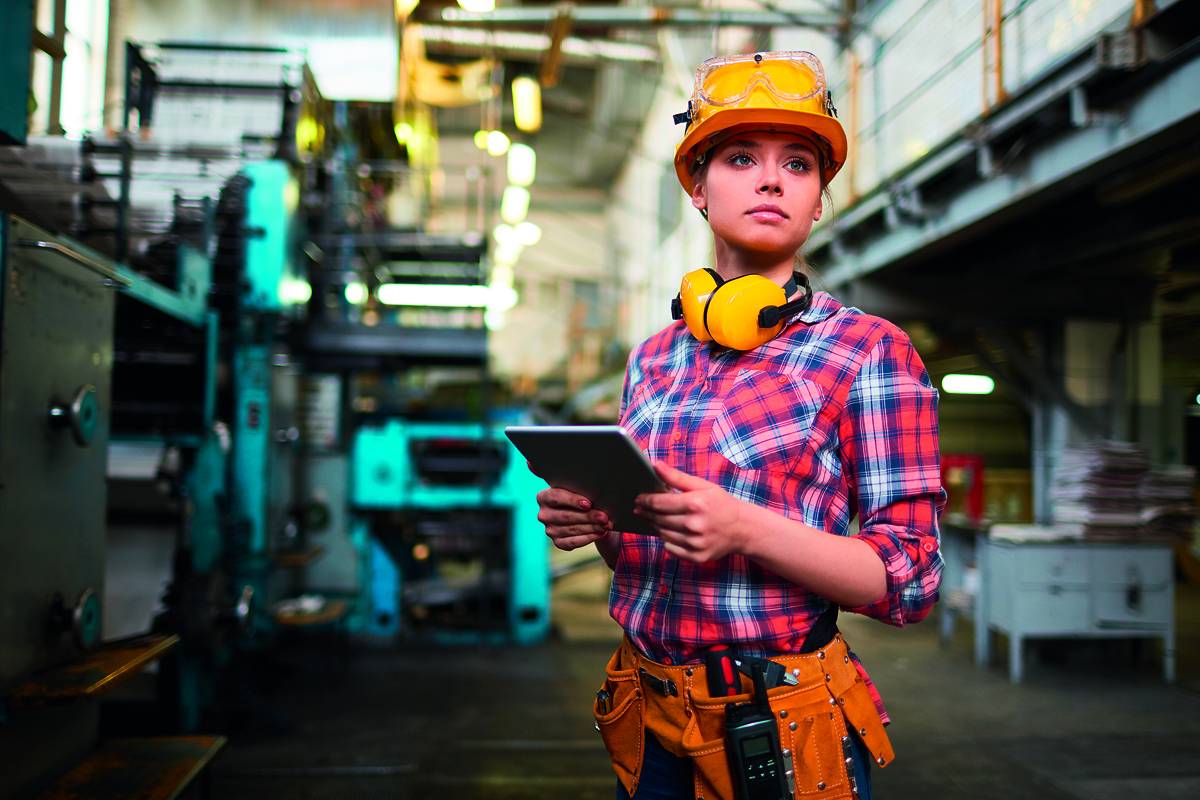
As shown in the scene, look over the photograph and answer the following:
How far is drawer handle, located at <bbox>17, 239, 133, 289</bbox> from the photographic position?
227 centimetres

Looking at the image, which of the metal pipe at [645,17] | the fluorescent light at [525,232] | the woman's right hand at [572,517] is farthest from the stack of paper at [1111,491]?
the fluorescent light at [525,232]

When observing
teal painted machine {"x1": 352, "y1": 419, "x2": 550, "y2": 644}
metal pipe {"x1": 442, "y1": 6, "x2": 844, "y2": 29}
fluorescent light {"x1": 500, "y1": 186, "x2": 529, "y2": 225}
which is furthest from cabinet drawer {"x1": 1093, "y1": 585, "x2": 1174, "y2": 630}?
fluorescent light {"x1": 500, "y1": 186, "x2": 529, "y2": 225}

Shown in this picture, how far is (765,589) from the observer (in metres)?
1.36

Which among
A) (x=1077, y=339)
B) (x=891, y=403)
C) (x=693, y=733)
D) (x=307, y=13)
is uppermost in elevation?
(x=307, y=13)

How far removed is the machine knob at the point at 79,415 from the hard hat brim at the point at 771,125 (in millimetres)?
2113

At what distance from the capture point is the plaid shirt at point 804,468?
1319 millimetres

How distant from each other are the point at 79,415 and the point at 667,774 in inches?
85.5

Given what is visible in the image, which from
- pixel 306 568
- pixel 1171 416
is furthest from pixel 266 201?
pixel 1171 416

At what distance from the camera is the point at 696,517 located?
1.14 meters

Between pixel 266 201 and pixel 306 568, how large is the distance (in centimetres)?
346

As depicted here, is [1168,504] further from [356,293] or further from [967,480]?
[356,293]

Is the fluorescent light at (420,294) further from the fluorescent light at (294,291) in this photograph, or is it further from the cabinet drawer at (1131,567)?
the cabinet drawer at (1131,567)

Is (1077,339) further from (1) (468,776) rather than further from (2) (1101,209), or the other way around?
(1) (468,776)

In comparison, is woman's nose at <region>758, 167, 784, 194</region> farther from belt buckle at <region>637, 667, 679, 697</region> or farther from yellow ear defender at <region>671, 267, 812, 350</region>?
belt buckle at <region>637, 667, 679, 697</region>
